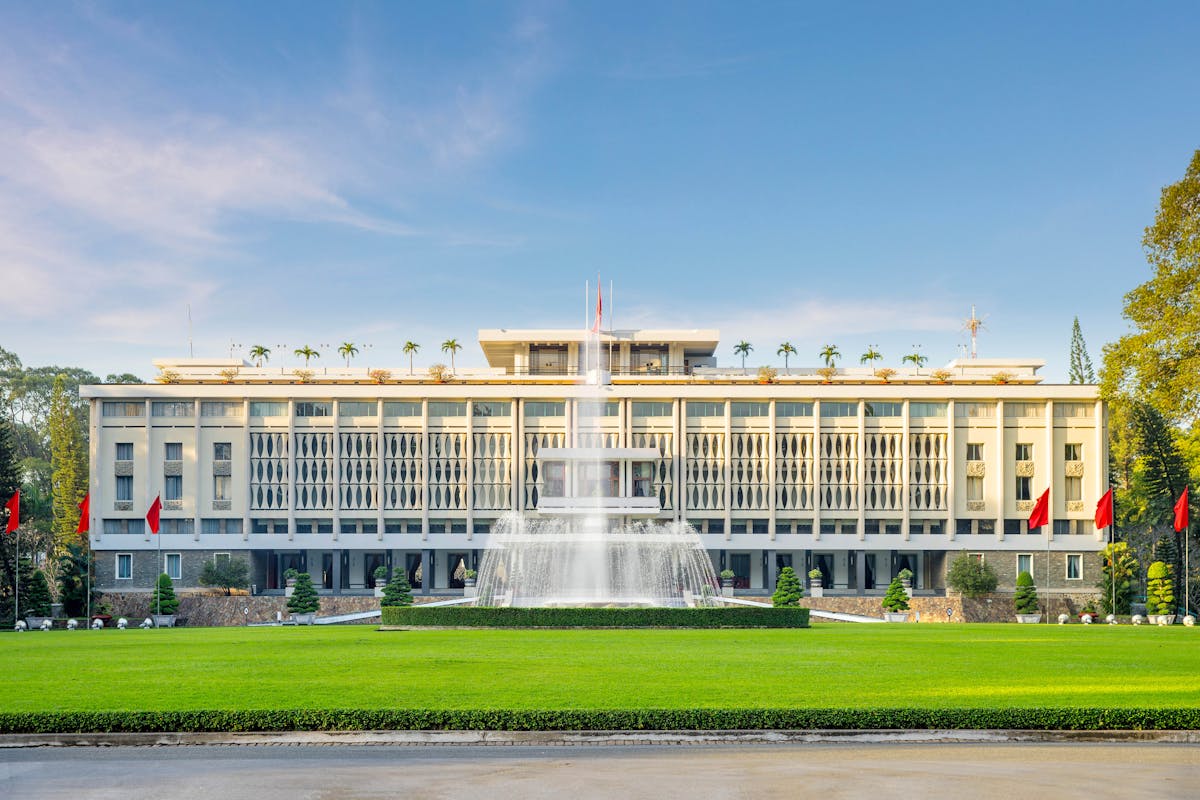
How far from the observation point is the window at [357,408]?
81875 mm

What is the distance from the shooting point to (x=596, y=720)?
16.9 metres

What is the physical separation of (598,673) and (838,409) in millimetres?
61008

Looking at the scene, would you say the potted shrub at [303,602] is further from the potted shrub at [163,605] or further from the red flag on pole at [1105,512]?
the red flag on pole at [1105,512]

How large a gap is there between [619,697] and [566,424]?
2490 inches

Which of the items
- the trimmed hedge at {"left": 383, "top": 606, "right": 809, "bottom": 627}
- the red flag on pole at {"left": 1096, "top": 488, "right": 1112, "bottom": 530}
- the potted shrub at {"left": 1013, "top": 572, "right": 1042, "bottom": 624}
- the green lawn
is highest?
the red flag on pole at {"left": 1096, "top": 488, "right": 1112, "bottom": 530}

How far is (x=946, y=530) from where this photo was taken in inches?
3157

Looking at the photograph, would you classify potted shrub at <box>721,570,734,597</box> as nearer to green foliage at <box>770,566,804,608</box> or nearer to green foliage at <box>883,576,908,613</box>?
green foliage at <box>770,566,804,608</box>

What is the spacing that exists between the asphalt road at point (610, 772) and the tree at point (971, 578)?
187 feet

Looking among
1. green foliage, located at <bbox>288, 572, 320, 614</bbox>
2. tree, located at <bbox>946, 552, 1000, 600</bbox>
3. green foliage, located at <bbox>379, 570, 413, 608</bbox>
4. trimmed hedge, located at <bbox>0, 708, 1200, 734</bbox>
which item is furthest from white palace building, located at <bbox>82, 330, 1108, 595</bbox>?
trimmed hedge, located at <bbox>0, 708, 1200, 734</bbox>

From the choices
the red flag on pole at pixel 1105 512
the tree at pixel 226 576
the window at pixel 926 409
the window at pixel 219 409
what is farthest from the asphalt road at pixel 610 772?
the window at pixel 219 409

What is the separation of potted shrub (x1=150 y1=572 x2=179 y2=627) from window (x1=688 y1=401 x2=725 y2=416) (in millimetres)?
35423

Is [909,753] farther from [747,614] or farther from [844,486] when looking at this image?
[844,486]

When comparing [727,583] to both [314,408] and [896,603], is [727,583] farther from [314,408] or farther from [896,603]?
[314,408]

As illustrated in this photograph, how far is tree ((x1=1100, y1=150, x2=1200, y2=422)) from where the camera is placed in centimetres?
4012
